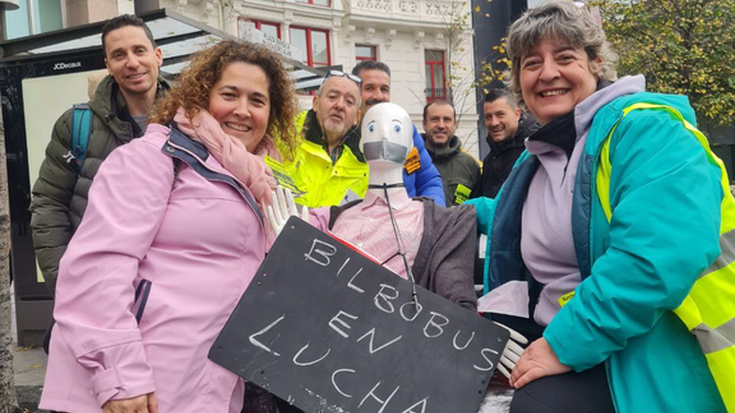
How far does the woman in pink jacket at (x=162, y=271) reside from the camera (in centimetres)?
174

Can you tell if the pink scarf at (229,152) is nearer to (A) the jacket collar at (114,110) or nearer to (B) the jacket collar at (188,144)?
(B) the jacket collar at (188,144)

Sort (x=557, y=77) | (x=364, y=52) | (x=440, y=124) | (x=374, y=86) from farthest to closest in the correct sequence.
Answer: (x=364, y=52) → (x=440, y=124) → (x=374, y=86) → (x=557, y=77)

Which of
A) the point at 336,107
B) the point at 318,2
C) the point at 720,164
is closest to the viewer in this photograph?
the point at 720,164

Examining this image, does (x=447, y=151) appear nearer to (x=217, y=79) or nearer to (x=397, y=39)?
(x=217, y=79)

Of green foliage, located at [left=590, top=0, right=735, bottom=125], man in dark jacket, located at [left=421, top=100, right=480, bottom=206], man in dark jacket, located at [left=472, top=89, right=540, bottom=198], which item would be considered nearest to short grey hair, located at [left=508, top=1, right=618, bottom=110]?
man in dark jacket, located at [left=472, top=89, right=540, bottom=198]

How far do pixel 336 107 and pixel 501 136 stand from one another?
1822mm

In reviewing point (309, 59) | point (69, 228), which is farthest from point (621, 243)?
point (309, 59)

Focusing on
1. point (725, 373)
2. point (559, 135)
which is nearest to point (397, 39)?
point (559, 135)

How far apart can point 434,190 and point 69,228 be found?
181cm

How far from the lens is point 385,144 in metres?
2.32

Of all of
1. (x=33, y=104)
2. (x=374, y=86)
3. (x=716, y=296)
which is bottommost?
(x=716, y=296)

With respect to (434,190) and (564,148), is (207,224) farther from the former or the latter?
(434,190)

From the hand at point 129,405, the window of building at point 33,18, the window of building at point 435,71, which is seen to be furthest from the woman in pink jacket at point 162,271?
the window of building at point 435,71

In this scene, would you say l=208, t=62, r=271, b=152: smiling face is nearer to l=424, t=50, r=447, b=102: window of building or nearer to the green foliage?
the green foliage
